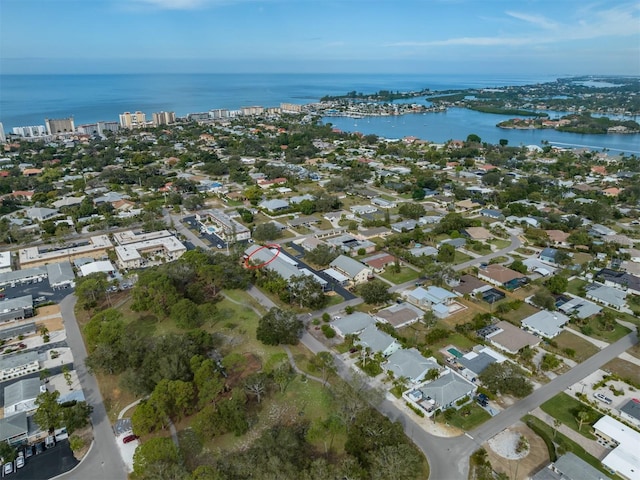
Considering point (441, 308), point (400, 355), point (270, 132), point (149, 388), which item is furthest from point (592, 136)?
point (149, 388)

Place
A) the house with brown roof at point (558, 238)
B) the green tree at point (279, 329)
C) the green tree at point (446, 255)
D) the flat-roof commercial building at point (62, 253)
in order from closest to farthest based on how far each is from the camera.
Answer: the green tree at point (279, 329) < the green tree at point (446, 255) < the flat-roof commercial building at point (62, 253) < the house with brown roof at point (558, 238)

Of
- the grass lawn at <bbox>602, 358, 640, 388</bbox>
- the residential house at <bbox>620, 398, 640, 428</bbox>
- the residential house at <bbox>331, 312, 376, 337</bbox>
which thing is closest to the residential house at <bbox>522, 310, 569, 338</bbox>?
the grass lawn at <bbox>602, 358, 640, 388</bbox>

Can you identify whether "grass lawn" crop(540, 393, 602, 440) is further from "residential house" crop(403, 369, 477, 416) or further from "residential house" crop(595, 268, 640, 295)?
"residential house" crop(595, 268, 640, 295)

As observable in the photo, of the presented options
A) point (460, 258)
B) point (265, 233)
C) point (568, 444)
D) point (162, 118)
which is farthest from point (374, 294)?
point (162, 118)

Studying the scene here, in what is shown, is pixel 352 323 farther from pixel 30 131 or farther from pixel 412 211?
pixel 30 131

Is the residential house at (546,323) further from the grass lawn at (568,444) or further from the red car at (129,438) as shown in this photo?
the red car at (129,438)

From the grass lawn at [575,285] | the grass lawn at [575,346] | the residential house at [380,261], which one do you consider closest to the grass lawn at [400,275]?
the residential house at [380,261]

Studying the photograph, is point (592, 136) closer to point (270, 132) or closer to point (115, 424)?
point (270, 132)
